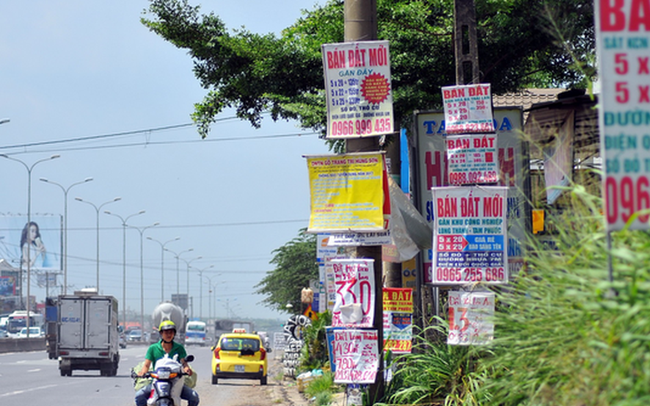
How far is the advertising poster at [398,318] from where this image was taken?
11.4m

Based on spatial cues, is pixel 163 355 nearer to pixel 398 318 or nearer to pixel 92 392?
pixel 398 318

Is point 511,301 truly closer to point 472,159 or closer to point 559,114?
point 472,159

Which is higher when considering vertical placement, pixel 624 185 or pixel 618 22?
pixel 618 22

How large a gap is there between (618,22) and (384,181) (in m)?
5.02

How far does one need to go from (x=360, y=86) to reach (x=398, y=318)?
12.2 feet

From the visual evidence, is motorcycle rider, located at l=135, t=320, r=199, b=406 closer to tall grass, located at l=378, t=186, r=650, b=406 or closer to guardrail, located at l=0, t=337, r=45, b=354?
tall grass, located at l=378, t=186, r=650, b=406

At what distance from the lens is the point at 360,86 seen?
9.62m

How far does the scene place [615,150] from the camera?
15.0 feet

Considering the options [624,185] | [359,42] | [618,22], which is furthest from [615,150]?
[359,42]

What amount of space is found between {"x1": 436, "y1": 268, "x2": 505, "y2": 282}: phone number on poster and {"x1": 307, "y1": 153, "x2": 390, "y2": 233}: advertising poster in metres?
0.83

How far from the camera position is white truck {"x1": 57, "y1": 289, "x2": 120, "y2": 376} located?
30.7 meters

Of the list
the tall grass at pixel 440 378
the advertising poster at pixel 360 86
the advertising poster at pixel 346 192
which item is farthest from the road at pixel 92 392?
the advertising poster at pixel 360 86

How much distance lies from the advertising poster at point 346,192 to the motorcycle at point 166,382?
220cm

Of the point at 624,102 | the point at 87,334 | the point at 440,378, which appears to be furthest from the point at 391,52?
the point at 87,334
